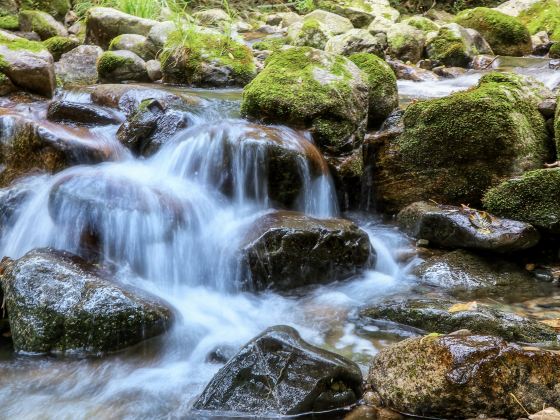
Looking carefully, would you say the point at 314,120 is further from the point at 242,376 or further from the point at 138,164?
the point at 242,376

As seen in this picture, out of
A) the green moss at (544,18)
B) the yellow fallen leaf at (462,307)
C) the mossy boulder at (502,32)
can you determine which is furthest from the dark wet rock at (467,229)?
the green moss at (544,18)

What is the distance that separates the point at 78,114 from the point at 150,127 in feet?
3.72

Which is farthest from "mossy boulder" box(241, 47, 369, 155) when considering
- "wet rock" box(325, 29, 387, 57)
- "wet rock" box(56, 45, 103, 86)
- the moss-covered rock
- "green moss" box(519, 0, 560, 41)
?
"green moss" box(519, 0, 560, 41)

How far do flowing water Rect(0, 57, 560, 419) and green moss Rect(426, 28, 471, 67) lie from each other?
7.66 meters

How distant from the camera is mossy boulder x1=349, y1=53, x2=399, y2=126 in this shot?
20.9 feet

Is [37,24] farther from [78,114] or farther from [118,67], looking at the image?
[78,114]

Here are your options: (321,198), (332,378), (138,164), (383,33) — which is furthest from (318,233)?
(383,33)

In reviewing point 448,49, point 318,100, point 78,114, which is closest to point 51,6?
point 78,114

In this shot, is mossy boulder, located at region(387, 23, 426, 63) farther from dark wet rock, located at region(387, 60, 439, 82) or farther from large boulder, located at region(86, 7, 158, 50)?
large boulder, located at region(86, 7, 158, 50)

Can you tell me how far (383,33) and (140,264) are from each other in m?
11.1

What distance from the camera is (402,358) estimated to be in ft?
8.14

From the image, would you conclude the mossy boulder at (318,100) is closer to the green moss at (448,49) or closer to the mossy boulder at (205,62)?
the mossy boulder at (205,62)

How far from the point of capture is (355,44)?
11.3 metres

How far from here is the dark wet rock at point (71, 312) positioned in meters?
3.25
